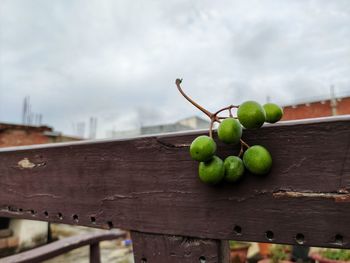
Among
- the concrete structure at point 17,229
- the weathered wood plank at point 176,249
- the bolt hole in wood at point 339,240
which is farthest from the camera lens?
the concrete structure at point 17,229

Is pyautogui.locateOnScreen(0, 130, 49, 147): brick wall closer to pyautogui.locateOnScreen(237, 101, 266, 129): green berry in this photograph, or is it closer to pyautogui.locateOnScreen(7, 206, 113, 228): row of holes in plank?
pyautogui.locateOnScreen(7, 206, 113, 228): row of holes in plank

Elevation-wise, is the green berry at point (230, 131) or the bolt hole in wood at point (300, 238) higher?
the green berry at point (230, 131)

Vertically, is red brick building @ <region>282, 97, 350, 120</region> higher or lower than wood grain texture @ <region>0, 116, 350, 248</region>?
higher

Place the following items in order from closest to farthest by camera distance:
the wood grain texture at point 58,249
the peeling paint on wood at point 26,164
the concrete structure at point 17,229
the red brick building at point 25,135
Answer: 1. the peeling paint on wood at point 26,164
2. the wood grain texture at point 58,249
3. the concrete structure at point 17,229
4. the red brick building at point 25,135

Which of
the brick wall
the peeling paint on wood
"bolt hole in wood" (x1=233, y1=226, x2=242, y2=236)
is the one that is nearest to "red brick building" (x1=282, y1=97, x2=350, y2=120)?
the brick wall

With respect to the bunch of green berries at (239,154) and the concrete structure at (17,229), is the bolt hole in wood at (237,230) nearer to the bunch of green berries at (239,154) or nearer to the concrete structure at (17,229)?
the bunch of green berries at (239,154)

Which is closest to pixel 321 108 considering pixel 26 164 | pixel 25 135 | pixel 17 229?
pixel 25 135

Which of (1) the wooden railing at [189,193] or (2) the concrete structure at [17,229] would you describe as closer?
(1) the wooden railing at [189,193]

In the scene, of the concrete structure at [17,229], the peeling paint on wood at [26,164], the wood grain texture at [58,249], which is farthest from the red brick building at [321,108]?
→ the peeling paint on wood at [26,164]
